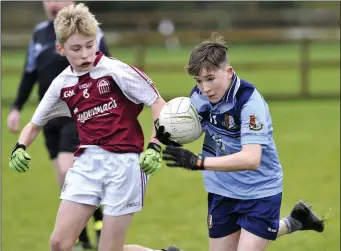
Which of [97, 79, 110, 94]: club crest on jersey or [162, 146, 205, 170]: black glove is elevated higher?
[97, 79, 110, 94]: club crest on jersey

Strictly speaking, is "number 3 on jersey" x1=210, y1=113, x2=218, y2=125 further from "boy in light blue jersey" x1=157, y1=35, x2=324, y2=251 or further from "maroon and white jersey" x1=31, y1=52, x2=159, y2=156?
"maroon and white jersey" x1=31, y1=52, x2=159, y2=156

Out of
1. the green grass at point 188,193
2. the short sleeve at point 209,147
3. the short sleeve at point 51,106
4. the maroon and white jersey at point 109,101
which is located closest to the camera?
the short sleeve at point 209,147

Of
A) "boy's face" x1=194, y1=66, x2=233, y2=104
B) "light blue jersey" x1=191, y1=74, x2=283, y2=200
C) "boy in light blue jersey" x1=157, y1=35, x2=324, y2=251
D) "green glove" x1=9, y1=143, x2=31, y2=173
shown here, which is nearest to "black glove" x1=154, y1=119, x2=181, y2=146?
"boy in light blue jersey" x1=157, y1=35, x2=324, y2=251

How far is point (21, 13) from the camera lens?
3912 centimetres

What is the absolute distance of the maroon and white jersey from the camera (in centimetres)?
518

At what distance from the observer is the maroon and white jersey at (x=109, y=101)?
5176 mm

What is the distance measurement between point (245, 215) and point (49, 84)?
2.72 metres

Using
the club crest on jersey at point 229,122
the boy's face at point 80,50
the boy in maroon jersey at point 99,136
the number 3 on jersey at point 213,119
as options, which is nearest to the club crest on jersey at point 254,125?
the club crest on jersey at point 229,122

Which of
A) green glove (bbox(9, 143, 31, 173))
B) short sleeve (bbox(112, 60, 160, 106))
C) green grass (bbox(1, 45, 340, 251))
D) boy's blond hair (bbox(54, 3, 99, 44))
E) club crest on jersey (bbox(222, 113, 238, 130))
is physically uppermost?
boy's blond hair (bbox(54, 3, 99, 44))

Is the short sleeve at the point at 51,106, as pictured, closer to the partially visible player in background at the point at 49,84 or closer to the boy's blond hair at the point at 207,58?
the boy's blond hair at the point at 207,58

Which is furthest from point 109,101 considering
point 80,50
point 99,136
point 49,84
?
point 49,84

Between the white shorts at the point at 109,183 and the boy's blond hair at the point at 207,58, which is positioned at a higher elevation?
the boy's blond hair at the point at 207,58

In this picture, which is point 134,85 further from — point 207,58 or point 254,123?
point 254,123

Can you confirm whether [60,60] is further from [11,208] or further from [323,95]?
[323,95]
